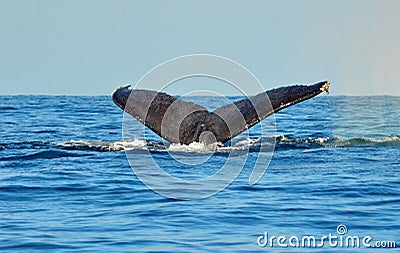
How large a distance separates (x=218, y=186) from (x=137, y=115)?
9.64 ft

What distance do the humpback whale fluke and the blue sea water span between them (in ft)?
1.26

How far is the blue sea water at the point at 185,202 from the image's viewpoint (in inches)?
302

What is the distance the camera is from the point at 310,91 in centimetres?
1212

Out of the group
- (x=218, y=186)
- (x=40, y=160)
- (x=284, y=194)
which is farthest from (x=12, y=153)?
(x=284, y=194)

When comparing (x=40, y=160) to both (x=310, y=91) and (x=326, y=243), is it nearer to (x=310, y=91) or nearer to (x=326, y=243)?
(x=310, y=91)

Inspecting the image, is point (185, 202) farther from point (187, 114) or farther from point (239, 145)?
point (239, 145)

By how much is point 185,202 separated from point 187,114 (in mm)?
3873

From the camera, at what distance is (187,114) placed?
13.0m

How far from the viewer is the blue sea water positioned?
7.67 m

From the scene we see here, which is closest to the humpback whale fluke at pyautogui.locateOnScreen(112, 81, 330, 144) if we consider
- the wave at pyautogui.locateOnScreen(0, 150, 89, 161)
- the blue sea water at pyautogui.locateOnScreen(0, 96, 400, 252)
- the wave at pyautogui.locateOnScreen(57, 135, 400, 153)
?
the wave at pyautogui.locateOnScreen(57, 135, 400, 153)

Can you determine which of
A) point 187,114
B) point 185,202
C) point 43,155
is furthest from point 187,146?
point 185,202

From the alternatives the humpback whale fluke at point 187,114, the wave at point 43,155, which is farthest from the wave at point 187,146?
→ the humpback whale fluke at point 187,114

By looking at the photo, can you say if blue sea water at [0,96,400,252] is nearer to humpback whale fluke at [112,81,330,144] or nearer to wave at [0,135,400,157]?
wave at [0,135,400,157]

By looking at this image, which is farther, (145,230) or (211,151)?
(211,151)
